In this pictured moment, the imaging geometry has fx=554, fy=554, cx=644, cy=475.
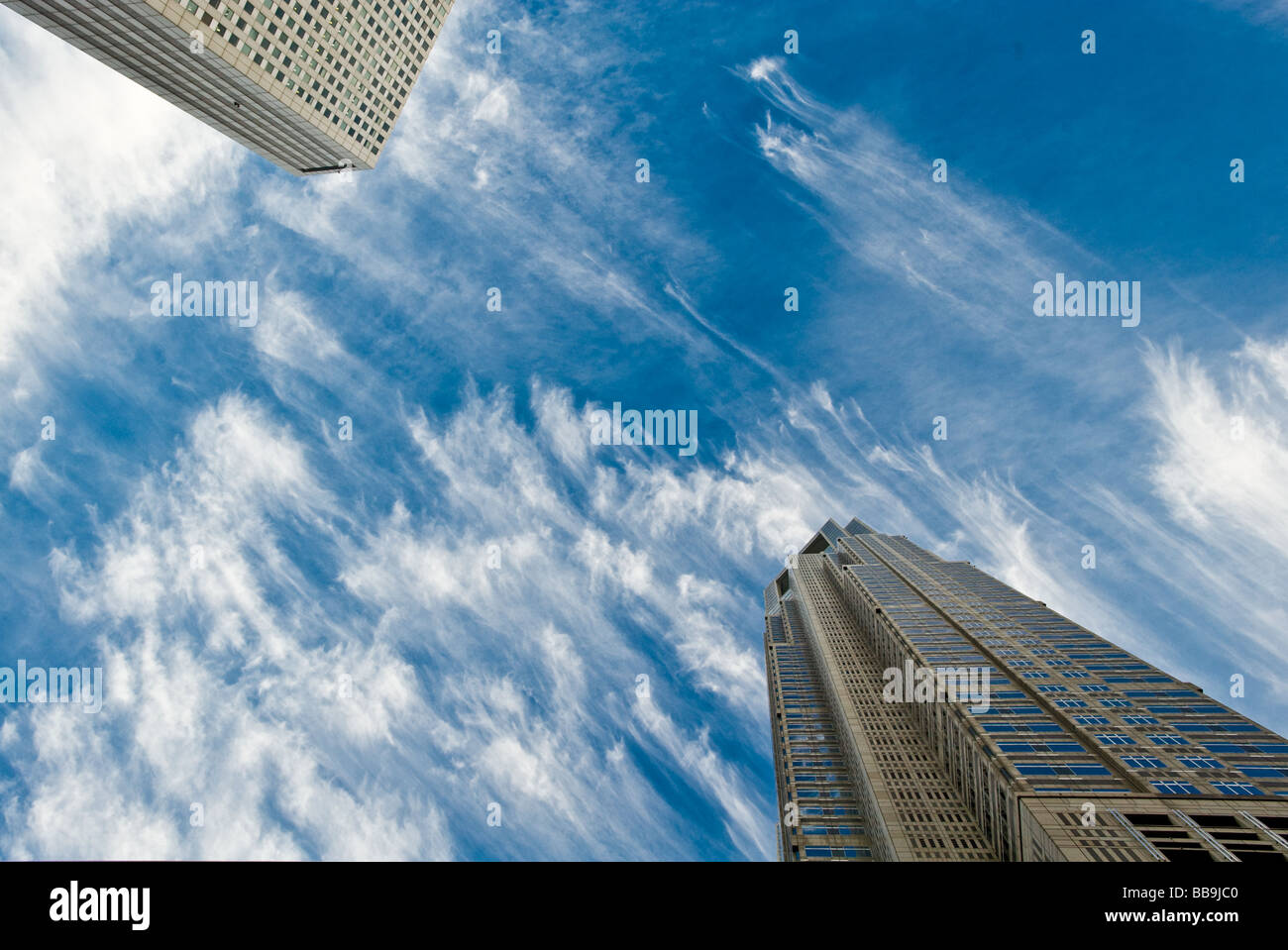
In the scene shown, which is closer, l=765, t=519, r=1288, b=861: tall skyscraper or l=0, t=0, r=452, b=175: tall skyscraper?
l=765, t=519, r=1288, b=861: tall skyscraper

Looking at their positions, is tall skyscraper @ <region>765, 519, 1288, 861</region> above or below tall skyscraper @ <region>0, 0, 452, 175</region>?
below

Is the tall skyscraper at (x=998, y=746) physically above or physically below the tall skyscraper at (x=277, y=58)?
below
